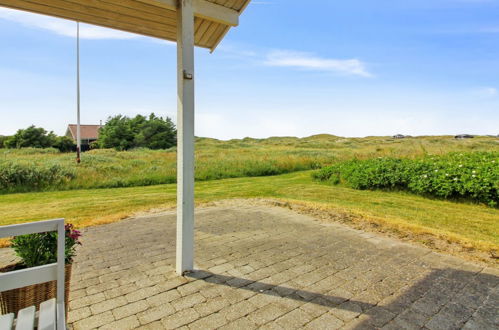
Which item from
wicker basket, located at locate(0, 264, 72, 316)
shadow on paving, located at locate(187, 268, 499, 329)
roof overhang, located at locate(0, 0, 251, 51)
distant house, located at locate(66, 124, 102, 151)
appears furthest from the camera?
distant house, located at locate(66, 124, 102, 151)

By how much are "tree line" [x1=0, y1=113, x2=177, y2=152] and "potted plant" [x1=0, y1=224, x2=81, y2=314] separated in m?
37.3

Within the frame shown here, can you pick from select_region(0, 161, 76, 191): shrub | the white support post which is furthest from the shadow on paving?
select_region(0, 161, 76, 191): shrub

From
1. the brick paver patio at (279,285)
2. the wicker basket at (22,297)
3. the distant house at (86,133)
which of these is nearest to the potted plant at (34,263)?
the wicker basket at (22,297)

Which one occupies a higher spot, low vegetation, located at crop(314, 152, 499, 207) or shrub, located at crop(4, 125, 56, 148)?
shrub, located at crop(4, 125, 56, 148)

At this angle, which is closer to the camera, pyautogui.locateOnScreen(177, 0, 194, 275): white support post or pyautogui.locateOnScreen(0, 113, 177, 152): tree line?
pyautogui.locateOnScreen(177, 0, 194, 275): white support post

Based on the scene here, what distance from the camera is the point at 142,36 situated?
10.7ft

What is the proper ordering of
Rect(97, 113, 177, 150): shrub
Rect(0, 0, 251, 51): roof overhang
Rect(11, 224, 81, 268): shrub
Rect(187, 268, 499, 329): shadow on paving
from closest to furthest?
Rect(11, 224, 81, 268): shrub → Rect(187, 268, 499, 329): shadow on paving → Rect(0, 0, 251, 51): roof overhang → Rect(97, 113, 177, 150): shrub

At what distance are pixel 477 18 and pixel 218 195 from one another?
27.5 ft

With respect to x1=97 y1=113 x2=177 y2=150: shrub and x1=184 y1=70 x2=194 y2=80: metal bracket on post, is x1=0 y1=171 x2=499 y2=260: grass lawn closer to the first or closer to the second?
x1=184 y1=70 x2=194 y2=80: metal bracket on post

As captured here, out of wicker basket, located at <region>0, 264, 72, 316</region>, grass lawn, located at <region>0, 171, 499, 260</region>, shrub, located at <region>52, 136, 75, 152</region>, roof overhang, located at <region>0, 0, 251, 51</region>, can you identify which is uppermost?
roof overhang, located at <region>0, 0, 251, 51</region>

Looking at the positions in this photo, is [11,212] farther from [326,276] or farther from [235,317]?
[326,276]

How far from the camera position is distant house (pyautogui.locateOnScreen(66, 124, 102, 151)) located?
3828 cm

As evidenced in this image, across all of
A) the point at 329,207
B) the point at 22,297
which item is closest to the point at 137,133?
the point at 329,207

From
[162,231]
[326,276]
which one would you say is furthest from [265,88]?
[326,276]
